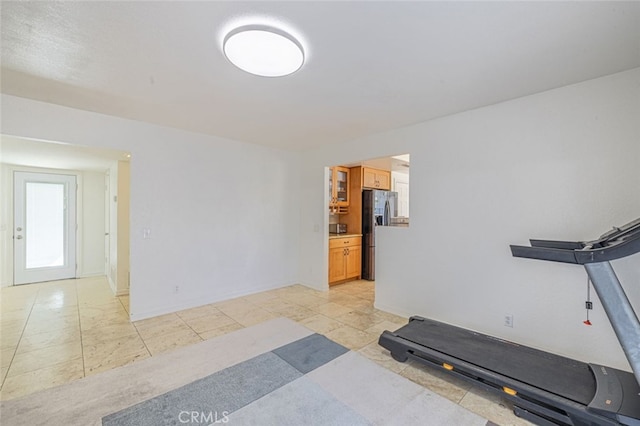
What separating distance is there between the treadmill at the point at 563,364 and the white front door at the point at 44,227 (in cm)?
696

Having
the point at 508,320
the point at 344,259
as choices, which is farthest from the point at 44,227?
the point at 508,320

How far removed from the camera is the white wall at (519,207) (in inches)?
92.2

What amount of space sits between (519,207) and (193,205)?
13.7ft

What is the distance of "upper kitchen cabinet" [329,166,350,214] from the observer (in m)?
5.70

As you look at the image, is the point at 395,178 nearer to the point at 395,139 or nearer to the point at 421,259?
the point at 395,139

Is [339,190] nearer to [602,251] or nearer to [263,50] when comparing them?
[263,50]

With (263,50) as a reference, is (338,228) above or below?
below

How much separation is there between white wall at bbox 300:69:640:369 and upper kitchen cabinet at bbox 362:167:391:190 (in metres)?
1.89

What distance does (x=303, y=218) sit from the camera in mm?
5414

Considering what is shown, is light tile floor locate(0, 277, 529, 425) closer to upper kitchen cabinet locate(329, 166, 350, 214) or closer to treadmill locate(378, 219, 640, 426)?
treadmill locate(378, 219, 640, 426)

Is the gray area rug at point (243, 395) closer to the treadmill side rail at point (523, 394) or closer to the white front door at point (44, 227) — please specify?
the treadmill side rail at point (523, 394)

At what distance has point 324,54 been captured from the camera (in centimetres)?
203

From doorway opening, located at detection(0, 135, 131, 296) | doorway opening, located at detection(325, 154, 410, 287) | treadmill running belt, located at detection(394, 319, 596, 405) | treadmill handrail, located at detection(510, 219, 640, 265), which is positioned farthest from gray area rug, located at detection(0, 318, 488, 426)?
doorway opening, located at detection(0, 135, 131, 296)

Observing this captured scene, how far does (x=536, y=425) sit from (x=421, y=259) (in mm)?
1926
